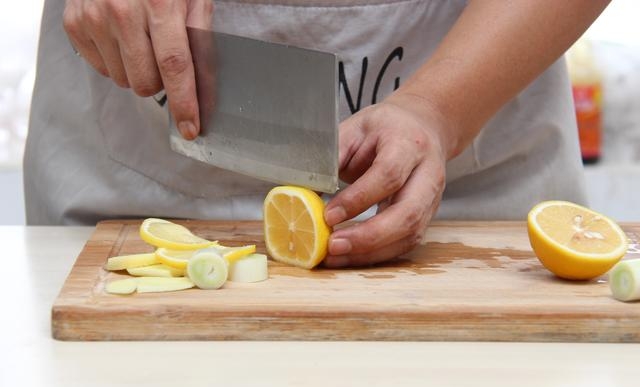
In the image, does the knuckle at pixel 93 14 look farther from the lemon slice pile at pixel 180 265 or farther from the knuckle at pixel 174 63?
the lemon slice pile at pixel 180 265

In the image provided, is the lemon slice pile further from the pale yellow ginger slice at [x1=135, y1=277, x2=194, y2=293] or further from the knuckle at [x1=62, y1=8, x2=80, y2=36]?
the knuckle at [x1=62, y1=8, x2=80, y2=36]

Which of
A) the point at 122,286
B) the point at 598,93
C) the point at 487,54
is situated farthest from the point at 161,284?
the point at 598,93

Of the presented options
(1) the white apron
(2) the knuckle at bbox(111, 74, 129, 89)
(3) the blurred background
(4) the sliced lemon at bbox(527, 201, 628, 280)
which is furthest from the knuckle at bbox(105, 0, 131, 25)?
(3) the blurred background

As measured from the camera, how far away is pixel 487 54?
1.42 m

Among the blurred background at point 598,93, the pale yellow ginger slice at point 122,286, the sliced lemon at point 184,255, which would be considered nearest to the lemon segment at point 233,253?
the sliced lemon at point 184,255

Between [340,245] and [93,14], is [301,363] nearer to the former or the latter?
[340,245]

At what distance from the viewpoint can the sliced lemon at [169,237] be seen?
4.39 feet

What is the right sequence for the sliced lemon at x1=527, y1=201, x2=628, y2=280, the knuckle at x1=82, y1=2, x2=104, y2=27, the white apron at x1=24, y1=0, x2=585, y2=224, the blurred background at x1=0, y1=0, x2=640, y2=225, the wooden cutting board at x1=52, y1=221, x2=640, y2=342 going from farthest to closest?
1. the blurred background at x1=0, y1=0, x2=640, y2=225
2. the white apron at x1=24, y1=0, x2=585, y2=224
3. the knuckle at x1=82, y1=2, x2=104, y2=27
4. the sliced lemon at x1=527, y1=201, x2=628, y2=280
5. the wooden cutting board at x1=52, y1=221, x2=640, y2=342

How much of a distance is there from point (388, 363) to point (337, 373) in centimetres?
6

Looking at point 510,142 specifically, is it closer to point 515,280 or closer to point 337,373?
point 515,280

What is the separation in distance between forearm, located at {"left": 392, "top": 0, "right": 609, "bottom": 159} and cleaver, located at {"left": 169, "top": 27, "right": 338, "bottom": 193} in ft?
0.54

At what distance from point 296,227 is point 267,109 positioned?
5.8 inches

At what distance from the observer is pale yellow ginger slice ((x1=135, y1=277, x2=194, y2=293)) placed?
1.19 meters

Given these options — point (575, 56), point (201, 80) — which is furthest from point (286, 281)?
point (575, 56)
